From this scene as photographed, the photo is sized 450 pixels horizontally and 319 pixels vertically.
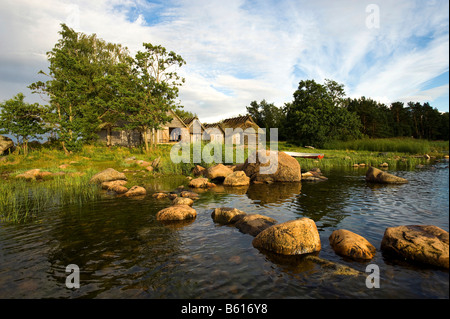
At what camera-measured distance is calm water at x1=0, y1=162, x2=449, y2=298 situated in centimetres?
480

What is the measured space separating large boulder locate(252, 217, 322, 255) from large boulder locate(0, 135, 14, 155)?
2837cm

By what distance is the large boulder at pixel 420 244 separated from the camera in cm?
519

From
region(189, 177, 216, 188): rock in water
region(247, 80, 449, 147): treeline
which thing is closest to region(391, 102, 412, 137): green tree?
region(247, 80, 449, 147): treeline

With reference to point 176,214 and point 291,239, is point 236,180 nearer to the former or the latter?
point 176,214

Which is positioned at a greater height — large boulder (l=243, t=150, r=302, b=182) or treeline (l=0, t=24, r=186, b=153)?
treeline (l=0, t=24, r=186, b=153)

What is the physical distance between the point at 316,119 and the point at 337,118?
4456 millimetres

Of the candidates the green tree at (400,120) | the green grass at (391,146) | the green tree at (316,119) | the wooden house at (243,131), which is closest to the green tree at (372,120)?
the green tree at (400,120)

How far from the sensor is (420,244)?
17.9 feet

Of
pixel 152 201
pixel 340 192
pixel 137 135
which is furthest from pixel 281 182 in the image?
pixel 137 135

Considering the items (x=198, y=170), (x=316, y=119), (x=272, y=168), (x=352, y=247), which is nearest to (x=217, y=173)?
(x=198, y=170)

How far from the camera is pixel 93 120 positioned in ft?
98.2

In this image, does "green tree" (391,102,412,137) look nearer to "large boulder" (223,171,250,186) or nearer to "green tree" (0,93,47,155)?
"large boulder" (223,171,250,186)

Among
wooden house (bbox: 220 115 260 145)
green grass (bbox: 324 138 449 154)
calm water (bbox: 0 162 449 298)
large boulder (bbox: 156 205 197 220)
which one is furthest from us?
wooden house (bbox: 220 115 260 145)
